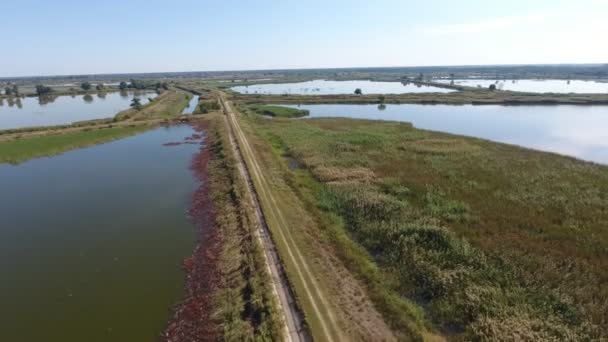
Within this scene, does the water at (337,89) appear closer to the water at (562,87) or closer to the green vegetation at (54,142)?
the water at (562,87)

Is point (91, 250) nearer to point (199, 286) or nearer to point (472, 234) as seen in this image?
point (199, 286)

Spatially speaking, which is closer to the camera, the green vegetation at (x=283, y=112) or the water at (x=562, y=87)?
the green vegetation at (x=283, y=112)

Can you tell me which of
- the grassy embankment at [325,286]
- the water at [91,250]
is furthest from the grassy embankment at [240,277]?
the water at [91,250]

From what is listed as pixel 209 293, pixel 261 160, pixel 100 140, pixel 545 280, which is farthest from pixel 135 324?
pixel 100 140

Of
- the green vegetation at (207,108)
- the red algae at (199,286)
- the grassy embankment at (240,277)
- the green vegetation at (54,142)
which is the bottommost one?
the red algae at (199,286)

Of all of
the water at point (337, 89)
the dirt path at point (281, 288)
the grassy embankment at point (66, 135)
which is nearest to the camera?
the dirt path at point (281, 288)

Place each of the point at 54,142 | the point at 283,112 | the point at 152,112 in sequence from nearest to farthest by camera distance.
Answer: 1. the point at 54,142
2. the point at 152,112
3. the point at 283,112

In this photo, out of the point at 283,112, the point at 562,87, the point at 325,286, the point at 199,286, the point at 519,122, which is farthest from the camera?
the point at 562,87

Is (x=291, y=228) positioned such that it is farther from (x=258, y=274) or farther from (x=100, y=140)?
(x=100, y=140)

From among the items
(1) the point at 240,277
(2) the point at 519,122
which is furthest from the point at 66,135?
(2) the point at 519,122
